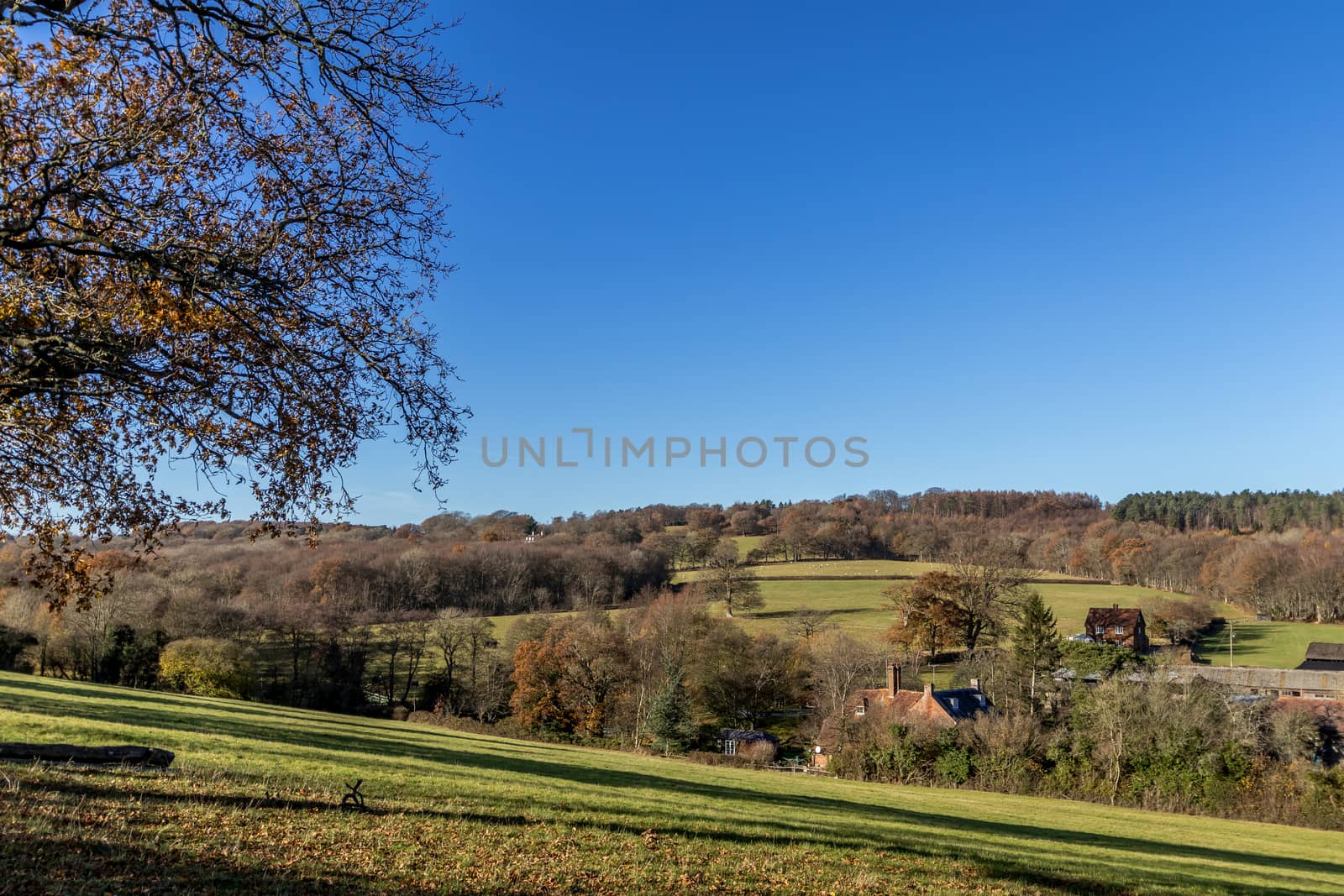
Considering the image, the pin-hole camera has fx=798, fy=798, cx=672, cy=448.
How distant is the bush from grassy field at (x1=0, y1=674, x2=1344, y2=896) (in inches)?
1067

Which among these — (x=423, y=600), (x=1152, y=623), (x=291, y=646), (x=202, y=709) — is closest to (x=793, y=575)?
(x=1152, y=623)

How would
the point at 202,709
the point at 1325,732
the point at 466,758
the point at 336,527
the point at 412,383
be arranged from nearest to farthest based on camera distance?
the point at 412,383 → the point at 336,527 → the point at 466,758 → the point at 202,709 → the point at 1325,732

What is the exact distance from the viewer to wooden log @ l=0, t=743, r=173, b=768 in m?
10.6

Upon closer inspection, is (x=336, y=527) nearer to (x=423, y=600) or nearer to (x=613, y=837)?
(x=613, y=837)

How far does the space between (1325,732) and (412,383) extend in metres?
52.4

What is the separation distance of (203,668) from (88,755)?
143 feet

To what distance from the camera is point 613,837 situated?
10.6m

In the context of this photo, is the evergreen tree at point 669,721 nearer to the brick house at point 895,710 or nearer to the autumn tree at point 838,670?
the brick house at point 895,710

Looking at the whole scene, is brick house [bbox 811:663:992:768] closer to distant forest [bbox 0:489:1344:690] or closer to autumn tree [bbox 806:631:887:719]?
autumn tree [bbox 806:631:887:719]

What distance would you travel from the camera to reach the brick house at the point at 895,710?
44.3m

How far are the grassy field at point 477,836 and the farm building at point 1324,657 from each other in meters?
47.1

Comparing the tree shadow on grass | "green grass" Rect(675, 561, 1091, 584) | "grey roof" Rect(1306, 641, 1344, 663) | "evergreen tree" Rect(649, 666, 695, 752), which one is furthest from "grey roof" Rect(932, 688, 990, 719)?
"green grass" Rect(675, 561, 1091, 584)

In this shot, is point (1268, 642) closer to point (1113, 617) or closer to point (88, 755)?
point (1113, 617)

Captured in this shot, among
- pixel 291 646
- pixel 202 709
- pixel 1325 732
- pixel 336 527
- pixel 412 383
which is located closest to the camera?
pixel 412 383
